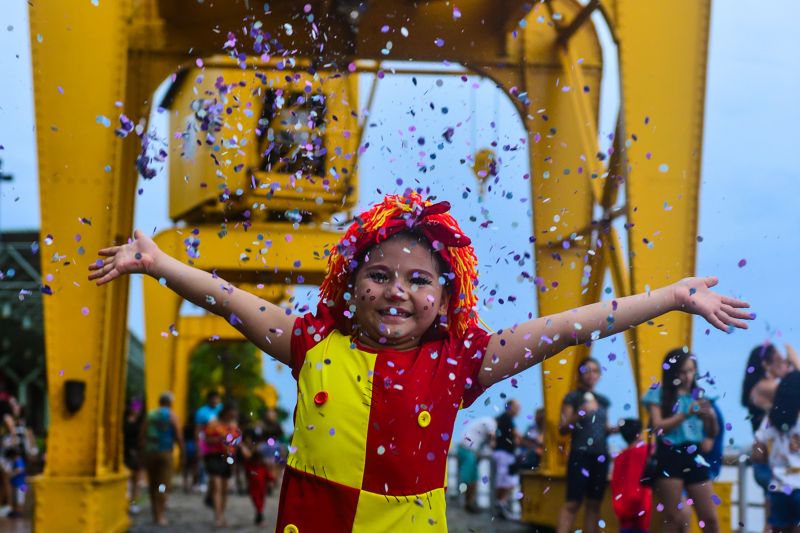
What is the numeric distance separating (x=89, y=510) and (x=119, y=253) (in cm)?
523

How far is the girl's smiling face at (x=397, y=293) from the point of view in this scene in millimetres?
2836

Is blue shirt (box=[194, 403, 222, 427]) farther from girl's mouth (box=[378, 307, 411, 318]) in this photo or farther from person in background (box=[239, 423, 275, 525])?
girl's mouth (box=[378, 307, 411, 318])

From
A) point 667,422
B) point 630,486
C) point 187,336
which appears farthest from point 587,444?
point 187,336

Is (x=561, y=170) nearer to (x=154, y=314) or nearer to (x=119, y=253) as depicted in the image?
(x=119, y=253)

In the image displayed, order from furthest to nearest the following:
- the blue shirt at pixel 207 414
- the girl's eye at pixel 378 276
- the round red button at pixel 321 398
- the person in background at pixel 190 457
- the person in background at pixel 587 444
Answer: the person in background at pixel 190 457 → the blue shirt at pixel 207 414 → the person in background at pixel 587 444 → the girl's eye at pixel 378 276 → the round red button at pixel 321 398

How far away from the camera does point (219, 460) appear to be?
11.2m

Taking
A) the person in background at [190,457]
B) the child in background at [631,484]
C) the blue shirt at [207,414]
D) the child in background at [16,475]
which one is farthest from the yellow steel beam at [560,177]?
the person in background at [190,457]

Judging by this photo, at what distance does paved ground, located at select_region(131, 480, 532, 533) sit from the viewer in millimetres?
10430

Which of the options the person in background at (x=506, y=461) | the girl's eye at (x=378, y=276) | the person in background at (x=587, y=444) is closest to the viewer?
the girl's eye at (x=378, y=276)

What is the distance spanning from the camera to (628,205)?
21.5ft

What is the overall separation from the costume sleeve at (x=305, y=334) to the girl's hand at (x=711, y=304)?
3.12 feet

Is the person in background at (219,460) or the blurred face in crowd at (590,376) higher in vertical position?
the blurred face in crowd at (590,376)

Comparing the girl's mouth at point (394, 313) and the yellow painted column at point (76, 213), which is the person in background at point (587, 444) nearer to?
the yellow painted column at point (76, 213)

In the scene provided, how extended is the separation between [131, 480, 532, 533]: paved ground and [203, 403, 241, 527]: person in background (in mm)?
238
